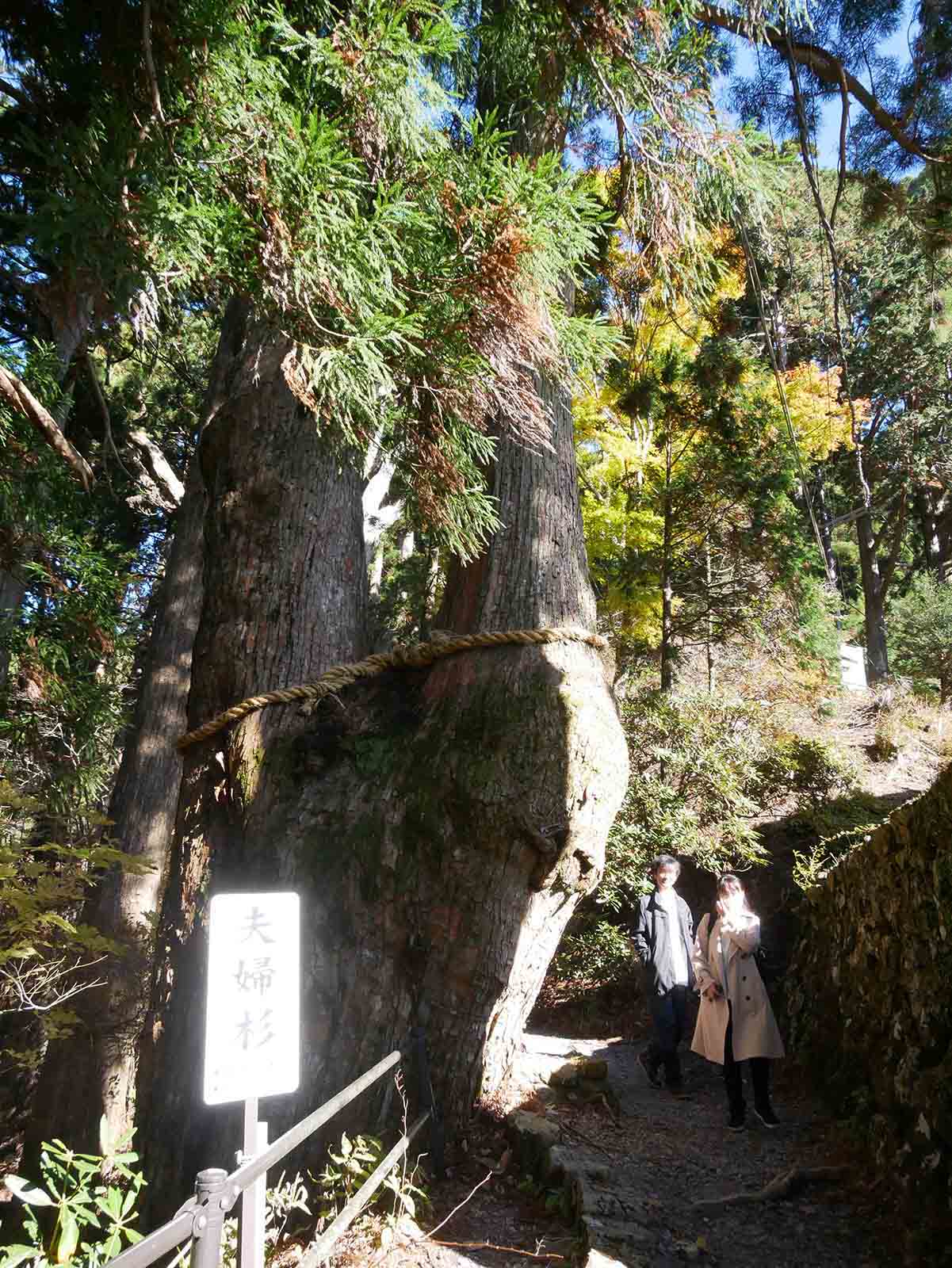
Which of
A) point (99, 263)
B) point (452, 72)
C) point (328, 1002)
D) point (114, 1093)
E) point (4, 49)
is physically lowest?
point (114, 1093)

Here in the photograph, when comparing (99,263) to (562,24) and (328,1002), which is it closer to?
(562,24)

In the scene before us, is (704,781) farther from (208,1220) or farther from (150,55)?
(150,55)

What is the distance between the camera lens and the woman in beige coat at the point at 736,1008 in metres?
4.13

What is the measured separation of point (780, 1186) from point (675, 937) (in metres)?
1.63

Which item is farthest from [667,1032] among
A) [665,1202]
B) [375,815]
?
[375,815]

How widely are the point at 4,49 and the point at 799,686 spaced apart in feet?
31.3

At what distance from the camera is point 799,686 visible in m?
9.84

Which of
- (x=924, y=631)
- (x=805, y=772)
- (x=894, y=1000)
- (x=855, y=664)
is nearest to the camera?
(x=894, y=1000)

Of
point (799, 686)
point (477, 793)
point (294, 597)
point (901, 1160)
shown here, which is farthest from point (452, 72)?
point (799, 686)

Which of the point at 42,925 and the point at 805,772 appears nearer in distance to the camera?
the point at 42,925

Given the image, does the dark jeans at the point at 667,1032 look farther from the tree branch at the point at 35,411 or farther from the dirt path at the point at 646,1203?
the tree branch at the point at 35,411

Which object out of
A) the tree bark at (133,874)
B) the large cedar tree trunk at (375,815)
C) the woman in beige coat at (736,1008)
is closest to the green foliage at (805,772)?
the woman in beige coat at (736,1008)

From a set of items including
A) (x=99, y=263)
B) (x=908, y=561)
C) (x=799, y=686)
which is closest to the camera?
(x=99, y=263)

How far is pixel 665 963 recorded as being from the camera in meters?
4.96
